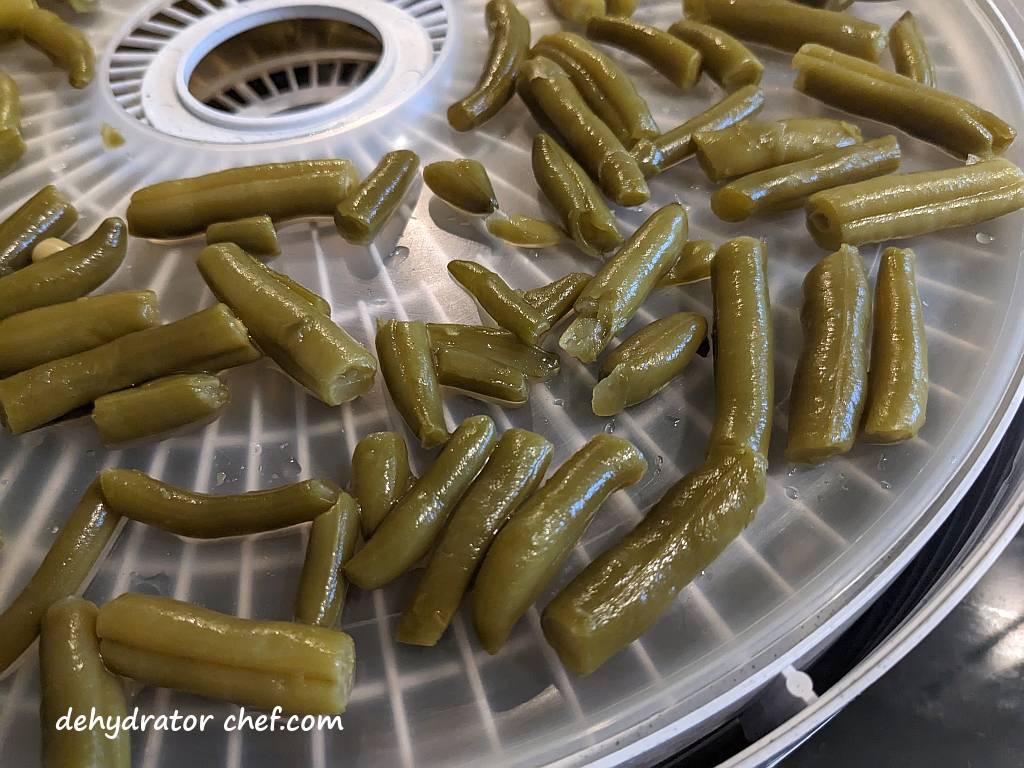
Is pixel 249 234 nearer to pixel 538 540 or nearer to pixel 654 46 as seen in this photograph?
pixel 538 540

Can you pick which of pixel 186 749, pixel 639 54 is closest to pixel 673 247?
pixel 639 54

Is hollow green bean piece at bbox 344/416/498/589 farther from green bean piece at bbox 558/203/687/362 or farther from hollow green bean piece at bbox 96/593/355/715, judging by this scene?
green bean piece at bbox 558/203/687/362

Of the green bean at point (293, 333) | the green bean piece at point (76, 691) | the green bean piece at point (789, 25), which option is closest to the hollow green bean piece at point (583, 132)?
the green bean piece at point (789, 25)

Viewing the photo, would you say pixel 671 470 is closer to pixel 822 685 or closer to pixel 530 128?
pixel 822 685

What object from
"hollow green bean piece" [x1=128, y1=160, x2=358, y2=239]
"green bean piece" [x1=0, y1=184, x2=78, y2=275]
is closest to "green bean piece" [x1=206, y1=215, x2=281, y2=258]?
"hollow green bean piece" [x1=128, y1=160, x2=358, y2=239]

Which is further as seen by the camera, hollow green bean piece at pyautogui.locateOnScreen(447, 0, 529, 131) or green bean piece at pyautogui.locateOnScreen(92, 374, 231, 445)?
hollow green bean piece at pyautogui.locateOnScreen(447, 0, 529, 131)

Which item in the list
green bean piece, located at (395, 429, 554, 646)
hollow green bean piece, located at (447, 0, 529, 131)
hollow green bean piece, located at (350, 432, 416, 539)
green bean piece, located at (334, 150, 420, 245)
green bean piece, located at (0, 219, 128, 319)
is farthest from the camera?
hollow green bean piece, located at (447, 0, 529, 131)
